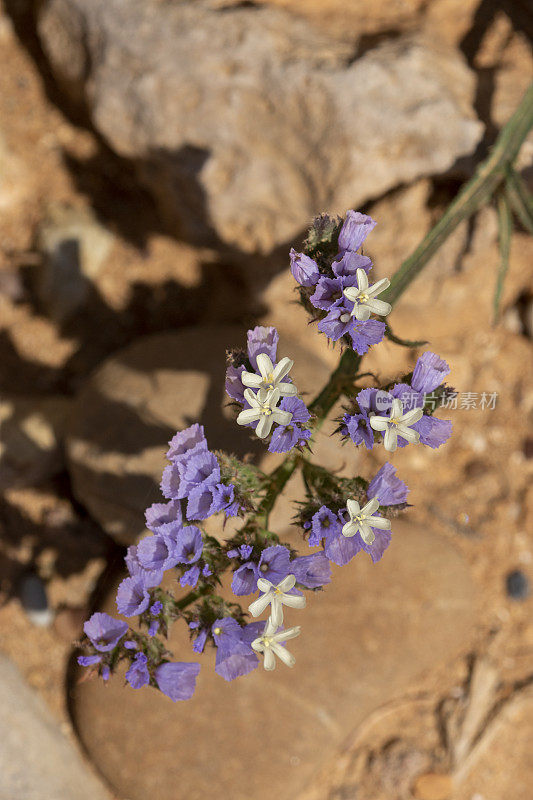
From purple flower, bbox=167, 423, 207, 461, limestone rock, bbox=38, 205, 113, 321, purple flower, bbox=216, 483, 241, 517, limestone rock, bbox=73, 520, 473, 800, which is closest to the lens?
purple flower, bbox=216, 483, 241, 517

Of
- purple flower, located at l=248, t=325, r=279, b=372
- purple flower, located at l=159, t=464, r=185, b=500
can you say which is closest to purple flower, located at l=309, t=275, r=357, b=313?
purple flower, located at l=248, t=325, r=279, b=372

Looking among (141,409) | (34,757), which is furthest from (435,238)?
Result: (34,757)

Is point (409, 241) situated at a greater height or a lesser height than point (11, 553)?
greater

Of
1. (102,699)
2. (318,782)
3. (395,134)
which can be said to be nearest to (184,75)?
(395,134)

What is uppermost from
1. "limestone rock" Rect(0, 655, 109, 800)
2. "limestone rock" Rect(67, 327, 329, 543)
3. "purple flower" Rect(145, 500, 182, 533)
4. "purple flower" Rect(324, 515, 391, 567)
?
"purple flower" Rect(145, 500, 182, 533)

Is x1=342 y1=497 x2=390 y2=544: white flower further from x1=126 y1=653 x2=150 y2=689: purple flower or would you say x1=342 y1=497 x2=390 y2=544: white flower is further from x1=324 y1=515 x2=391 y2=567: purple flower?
x1=126 y1=653 x2=150 y2=689: purple flower

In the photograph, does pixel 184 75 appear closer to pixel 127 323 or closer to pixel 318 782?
pixel 127 323
